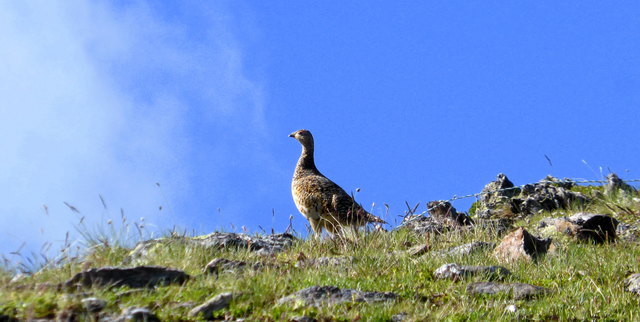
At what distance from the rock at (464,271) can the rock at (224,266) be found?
5.66 feet

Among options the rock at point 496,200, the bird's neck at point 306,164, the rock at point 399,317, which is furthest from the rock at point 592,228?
the rock at point 399,317

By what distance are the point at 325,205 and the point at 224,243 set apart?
11.7 feet

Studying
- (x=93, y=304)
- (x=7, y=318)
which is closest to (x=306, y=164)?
(x=93, y=304)

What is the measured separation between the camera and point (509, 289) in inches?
275

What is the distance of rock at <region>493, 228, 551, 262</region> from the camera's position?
8.94 metres

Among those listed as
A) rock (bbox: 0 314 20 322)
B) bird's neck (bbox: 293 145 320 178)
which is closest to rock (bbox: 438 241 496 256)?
bird's neck (bbox: 293 145 320 178)

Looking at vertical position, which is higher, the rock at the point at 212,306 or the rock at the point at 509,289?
the rock at the point at 509,289

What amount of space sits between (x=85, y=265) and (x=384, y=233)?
4.76 m

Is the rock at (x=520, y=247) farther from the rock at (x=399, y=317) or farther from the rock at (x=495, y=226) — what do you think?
the rock at (x=399, y=317)

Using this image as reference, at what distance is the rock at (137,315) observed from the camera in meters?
4.77

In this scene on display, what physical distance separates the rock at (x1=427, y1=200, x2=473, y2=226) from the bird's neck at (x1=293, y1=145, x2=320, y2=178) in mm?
2212

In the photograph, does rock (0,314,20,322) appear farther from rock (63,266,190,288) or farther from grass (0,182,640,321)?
rock (63,266,190,288)

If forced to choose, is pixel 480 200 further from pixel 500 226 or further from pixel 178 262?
pixel 178 262

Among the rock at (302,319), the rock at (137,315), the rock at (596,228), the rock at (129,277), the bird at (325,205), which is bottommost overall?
the rock at (137,315)
